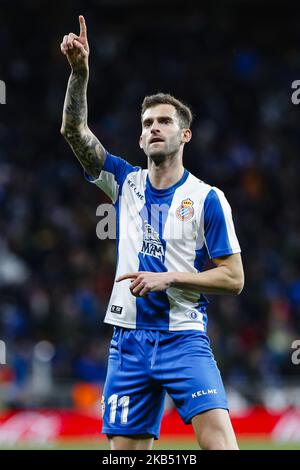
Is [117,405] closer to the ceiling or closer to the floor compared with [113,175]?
closer to the floor

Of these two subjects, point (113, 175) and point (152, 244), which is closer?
point (152, 244)

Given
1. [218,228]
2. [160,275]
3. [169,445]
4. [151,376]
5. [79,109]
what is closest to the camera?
[160,275]

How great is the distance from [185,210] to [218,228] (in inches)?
9.1

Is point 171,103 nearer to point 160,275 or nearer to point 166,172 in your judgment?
point 166,172

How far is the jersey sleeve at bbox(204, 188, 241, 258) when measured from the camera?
5824mm

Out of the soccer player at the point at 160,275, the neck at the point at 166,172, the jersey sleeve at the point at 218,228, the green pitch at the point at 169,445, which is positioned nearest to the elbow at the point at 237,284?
the soccer player at the point at 160,275

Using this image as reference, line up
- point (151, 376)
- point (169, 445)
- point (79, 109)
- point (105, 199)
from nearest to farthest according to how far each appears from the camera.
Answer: point (151, 376) → point (79, 109) → point (169, 445) → point (105, 199)

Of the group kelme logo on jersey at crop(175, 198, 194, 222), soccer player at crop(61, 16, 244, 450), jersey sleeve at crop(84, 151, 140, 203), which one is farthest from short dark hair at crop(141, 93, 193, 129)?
kelme logo on jersey at crop(175, 198, 194, 222)

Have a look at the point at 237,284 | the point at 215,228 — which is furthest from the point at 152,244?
the point at 237,284

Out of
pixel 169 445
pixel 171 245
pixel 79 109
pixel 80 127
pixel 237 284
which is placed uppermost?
pixel 79 109

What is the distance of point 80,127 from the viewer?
6109mm

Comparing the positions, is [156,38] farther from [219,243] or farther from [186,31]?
[219,243]

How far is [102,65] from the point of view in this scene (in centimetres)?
1973

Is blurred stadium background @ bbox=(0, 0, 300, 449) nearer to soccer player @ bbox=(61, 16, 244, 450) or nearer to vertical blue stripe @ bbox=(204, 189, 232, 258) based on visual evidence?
soccer player @ bbox=(61, 16, 244, 450)
